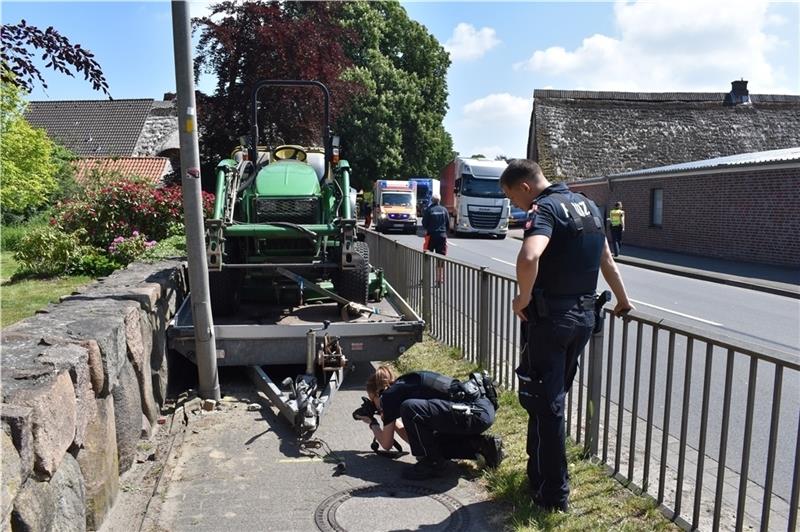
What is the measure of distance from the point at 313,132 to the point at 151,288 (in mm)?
9941

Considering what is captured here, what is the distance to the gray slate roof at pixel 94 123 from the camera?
4009 centimetres

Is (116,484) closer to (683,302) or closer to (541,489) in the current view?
(541,489)

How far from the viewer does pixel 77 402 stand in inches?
126

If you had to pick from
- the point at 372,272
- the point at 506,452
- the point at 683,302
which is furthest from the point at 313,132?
the point at 506,452

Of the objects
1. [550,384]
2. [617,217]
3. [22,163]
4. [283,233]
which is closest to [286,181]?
[283,233]

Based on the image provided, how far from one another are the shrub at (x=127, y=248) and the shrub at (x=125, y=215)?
2.40ft

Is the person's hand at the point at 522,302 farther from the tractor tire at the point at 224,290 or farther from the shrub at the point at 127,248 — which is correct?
the shrub at the point at 127,248

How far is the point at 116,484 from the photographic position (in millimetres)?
3934

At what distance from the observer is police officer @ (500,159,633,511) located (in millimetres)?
3615

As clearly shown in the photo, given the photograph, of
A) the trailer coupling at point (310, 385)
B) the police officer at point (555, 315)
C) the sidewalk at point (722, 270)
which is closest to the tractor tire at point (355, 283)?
the trailer coupling at point (310, 385)

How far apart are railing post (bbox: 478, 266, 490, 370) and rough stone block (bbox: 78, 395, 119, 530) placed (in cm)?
346

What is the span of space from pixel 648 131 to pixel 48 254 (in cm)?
3184

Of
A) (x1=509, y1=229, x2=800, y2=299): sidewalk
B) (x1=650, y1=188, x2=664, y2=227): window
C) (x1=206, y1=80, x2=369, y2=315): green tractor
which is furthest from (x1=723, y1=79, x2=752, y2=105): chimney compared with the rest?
(x1=206, y1=80, x2=369, y2=315): green tractor

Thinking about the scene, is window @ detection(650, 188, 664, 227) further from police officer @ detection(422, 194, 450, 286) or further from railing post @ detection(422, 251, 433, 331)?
railing post @ detection(422, 251, 433, 331)
